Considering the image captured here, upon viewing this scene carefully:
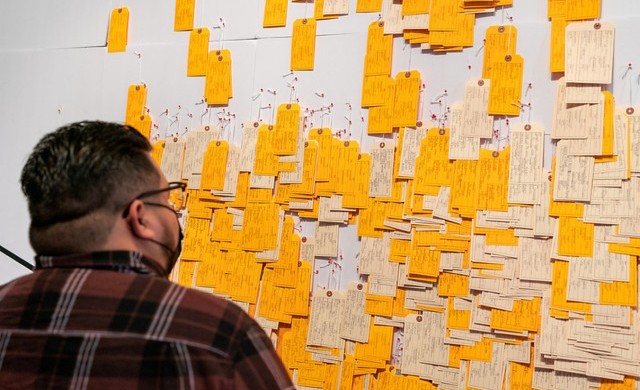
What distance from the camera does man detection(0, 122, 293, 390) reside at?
1.06 meters

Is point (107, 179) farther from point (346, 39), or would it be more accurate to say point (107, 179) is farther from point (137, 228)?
point (346, 39)

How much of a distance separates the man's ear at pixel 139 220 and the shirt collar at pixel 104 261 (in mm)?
47

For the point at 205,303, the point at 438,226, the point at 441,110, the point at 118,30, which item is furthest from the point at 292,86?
the point at 205,303

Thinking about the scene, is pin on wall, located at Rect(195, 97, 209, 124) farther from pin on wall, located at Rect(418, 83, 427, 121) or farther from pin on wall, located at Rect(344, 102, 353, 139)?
pin on wall, located at Rect(418, 83, 427, 121)

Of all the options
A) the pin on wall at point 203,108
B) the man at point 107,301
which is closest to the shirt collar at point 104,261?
the man at point 107,301

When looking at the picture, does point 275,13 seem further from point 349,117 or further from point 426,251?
point 426,251

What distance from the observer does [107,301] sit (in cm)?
108

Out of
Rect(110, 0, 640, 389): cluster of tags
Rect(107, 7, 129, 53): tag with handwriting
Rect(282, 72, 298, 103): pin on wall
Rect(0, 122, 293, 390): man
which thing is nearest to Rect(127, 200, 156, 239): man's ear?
Rect(0, 122, 293, 390): man

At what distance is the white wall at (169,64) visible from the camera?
1.98 metres

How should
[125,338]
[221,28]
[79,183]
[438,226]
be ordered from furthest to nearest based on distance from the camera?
[221,28]
[438,226]
[79,183]
[125,338]

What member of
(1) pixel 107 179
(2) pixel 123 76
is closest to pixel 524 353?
(1) pixel 107 179

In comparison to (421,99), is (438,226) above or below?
below

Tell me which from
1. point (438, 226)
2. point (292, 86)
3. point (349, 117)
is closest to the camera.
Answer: point (438, 226)

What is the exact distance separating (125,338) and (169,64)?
1.63 meters
